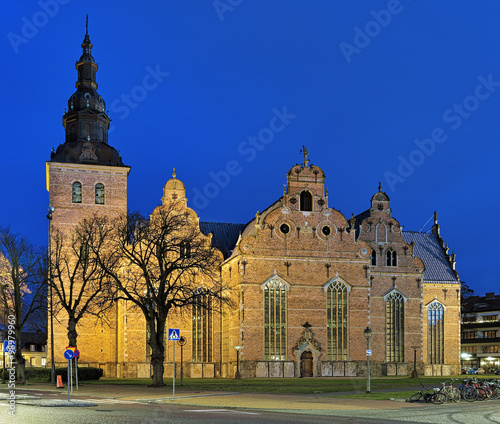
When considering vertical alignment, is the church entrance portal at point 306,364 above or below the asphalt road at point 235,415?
below

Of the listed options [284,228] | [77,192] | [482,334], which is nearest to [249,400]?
[284,228]

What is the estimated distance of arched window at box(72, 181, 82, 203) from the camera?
71062mm

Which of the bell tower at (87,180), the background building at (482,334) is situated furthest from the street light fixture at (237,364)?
the background building at (482,334)

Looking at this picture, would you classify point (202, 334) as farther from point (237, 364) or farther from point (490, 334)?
point (490, 334)

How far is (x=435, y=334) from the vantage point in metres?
73.4

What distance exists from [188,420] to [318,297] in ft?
142

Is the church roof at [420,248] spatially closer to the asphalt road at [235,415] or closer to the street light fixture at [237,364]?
the street light fixture at [237,364]

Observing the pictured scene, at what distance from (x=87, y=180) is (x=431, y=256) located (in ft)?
121

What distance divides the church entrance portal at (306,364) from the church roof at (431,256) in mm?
17196

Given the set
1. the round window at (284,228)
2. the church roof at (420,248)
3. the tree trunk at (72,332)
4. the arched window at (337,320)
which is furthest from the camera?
the church roof at (420,248)

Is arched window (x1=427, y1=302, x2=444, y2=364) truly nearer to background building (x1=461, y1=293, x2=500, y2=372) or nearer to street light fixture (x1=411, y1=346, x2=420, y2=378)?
street light fixture (x1=411, y1=346, x2=420, y2=378)

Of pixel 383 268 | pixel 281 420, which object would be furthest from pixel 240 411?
→ pixel 383 268

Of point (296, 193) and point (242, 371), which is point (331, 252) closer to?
point (296, 193)

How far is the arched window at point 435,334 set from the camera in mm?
73125
